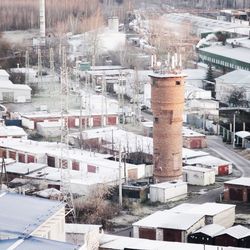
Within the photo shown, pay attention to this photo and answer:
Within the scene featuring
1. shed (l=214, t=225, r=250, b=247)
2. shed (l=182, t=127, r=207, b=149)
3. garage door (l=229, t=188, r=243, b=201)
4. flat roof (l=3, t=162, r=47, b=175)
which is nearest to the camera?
shed (l=214, t=225, r=250, b=247)

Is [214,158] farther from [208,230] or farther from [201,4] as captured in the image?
[201,4]

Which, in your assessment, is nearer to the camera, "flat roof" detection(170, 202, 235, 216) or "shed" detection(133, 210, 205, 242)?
"shed" detection(133, 210, 205, 242)

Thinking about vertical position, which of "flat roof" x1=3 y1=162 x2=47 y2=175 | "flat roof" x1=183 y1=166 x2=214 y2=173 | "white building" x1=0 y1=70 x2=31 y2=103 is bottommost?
"flat roof" x1=3 y1=162 x2=47 y2=175

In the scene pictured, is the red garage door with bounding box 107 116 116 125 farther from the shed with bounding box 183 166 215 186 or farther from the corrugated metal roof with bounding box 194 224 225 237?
the corrugated metal roof with bounding box 194 224 225 237

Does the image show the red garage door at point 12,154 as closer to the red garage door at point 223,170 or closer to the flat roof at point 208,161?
the flat roof at point 208,161

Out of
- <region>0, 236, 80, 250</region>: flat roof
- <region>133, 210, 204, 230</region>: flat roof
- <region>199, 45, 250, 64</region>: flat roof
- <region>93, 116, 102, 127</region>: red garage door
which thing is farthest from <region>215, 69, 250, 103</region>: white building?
<region>0, 236, 80, 250</region>: flat roof

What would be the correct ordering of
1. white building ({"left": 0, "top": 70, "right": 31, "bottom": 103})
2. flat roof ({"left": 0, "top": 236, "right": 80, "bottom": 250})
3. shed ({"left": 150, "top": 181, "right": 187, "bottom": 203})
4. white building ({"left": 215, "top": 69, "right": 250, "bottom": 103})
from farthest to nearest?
white building ({"left": 0, "top": 70, "right": 31, "bottom": 103})
white building ({"left": 215, "top": 69, "right": 250, "bottom": 103})
shed ({"left": 150, "top": 181, "right": 187, "bottom": 203})
flat roof ({"left": 0, "top": 236, "right": 80, "bottom": 250})
